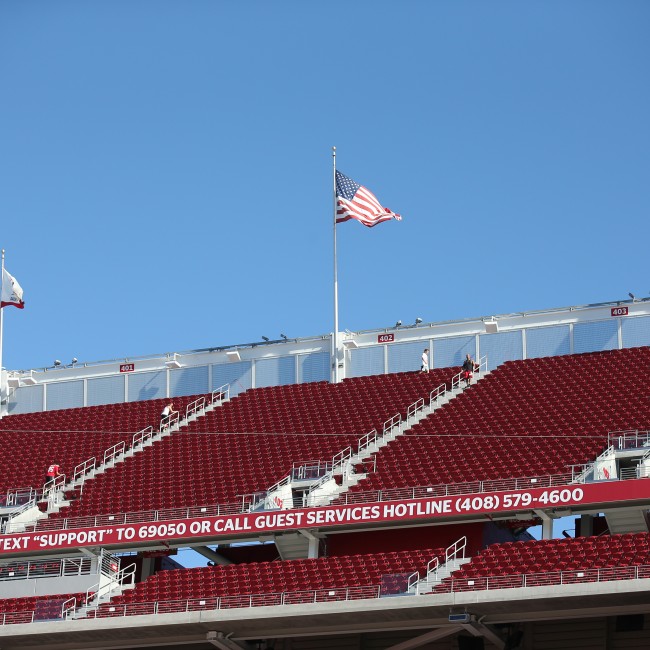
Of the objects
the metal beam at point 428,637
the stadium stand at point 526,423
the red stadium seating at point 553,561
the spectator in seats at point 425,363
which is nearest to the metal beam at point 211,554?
the stadium stand at point 526,423

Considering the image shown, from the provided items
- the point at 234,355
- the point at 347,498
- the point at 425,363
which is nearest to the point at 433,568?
the point at 347,498

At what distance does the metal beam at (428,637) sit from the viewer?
27.5 m

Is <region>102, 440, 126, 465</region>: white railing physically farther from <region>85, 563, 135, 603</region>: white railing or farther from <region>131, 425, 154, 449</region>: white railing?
<region>85, 563, 135, 603</region>: white railing

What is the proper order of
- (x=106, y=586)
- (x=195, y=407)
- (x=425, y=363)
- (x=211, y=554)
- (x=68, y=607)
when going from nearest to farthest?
(x=68, y=607) → (x=106, y=586) → (x=211, y=554) → (x=425, y=363) → (x=195, y=407)

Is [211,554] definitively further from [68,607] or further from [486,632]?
[486,632]

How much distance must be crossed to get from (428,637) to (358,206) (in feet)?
58.3

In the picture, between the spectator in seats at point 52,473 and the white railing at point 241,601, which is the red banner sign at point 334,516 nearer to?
the white railing at point 241,601

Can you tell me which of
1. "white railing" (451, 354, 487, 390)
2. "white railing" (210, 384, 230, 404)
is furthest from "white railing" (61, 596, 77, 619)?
"white railing" (210, 384, 230, 404)

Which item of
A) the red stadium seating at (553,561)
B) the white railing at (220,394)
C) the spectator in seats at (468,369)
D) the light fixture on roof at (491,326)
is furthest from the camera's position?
the white railing at (220,394)

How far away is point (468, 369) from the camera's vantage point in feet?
134

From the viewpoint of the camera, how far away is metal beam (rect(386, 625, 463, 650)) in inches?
1084

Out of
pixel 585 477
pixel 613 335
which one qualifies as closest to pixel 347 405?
pixel 613 335

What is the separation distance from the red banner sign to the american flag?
12.6 meters

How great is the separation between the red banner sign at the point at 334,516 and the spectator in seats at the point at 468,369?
955cm
